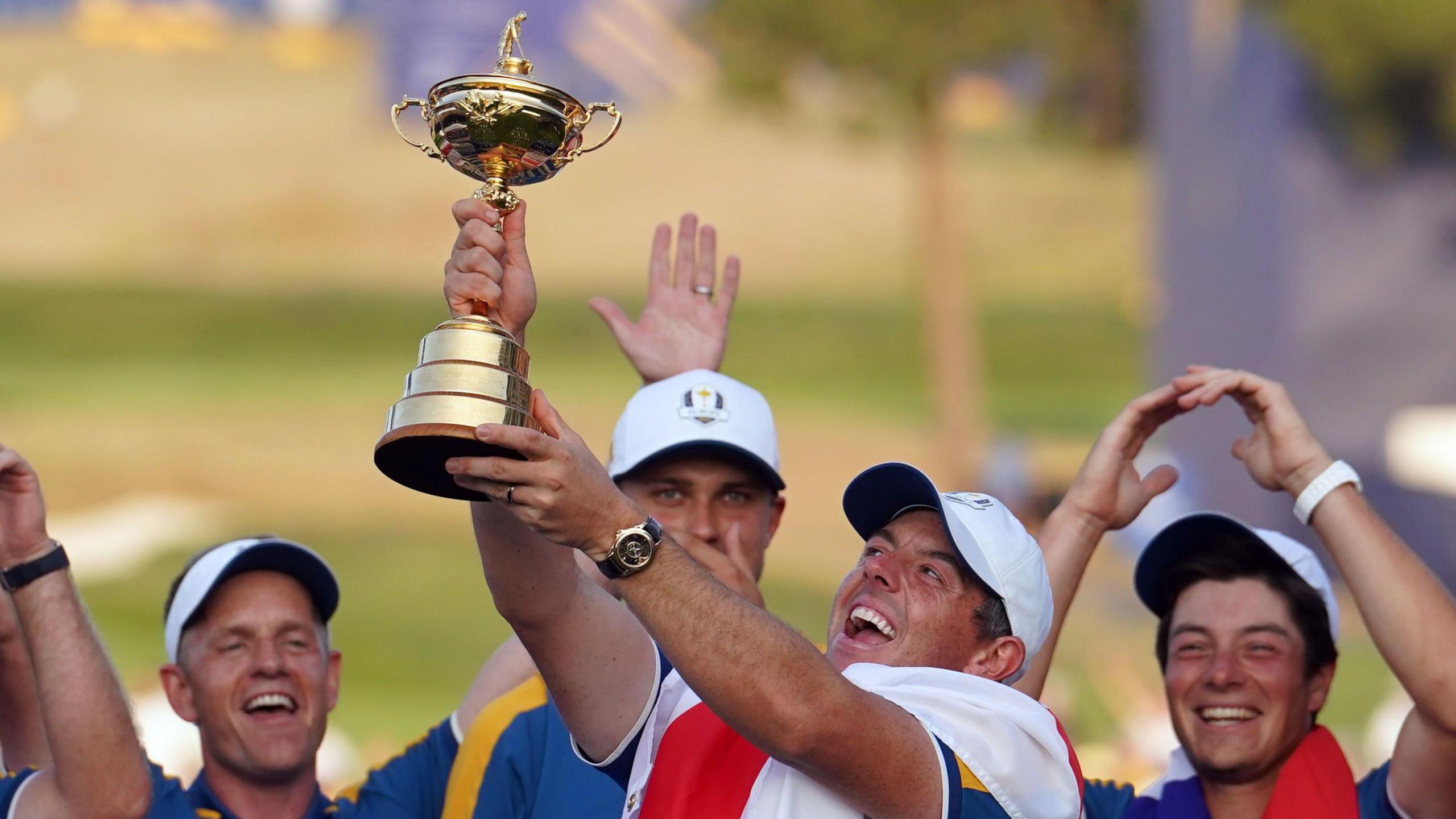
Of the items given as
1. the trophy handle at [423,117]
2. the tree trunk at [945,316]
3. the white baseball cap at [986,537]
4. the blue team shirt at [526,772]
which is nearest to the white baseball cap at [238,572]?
the blue team shirt at [526,772]

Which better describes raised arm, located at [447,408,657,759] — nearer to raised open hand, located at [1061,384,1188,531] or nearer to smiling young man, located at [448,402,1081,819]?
smiling young man, located at [448,402,1081,819]

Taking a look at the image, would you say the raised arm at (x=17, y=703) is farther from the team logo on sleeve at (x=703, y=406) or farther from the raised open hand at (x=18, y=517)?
the team logo on sleeve at (x=703, y=406)

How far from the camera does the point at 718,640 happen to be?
2.41 metres

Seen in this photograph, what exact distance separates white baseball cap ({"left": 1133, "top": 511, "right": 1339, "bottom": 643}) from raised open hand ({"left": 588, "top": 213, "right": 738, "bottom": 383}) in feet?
3.85

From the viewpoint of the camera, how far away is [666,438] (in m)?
3.76

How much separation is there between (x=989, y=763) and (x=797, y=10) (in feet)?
64.6

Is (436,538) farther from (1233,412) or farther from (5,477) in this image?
(5,477)

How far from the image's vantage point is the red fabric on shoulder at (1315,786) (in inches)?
132

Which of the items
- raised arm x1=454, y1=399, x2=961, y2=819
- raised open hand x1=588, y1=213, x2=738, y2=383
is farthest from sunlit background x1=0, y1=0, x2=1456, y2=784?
raised arm x1=454, y1=399, x2=961, y2=819

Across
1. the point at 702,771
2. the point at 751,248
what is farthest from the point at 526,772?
the point at 751,248

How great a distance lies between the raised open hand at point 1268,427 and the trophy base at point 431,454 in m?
1.67

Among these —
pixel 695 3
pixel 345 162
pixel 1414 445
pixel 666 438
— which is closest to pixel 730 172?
pixel 695 3

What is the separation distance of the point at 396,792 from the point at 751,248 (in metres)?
22.1

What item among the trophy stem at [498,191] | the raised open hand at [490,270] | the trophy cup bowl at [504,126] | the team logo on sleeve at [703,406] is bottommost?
the raised open hand at [490,270]
